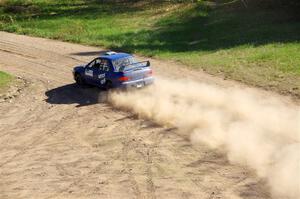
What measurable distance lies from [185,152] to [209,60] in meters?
13.6

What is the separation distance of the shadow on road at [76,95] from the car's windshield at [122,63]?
1.40m

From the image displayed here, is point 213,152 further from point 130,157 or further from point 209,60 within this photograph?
point 209,60

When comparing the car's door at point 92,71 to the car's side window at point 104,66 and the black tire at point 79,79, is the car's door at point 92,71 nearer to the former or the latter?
the car's side window at point 104,66

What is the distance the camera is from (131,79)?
20.2m

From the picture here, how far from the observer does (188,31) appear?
3678cm

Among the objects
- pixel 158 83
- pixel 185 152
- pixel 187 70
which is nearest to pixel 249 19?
pixel 187 70

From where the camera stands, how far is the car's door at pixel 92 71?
2177cm

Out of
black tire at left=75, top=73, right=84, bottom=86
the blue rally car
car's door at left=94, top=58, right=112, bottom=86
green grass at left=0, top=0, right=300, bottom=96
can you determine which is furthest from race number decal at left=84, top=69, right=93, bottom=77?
green grass at left=0, top=0, right=300, bottom=96

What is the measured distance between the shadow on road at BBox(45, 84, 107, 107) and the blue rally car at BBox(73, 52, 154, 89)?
19.2 inches

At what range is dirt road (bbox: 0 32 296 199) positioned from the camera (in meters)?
12.3

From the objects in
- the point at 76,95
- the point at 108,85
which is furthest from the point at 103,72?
the point at 76,95

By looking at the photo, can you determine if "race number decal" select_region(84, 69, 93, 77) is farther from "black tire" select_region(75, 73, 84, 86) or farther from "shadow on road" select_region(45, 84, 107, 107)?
"shadow on road" select_region(45, 84, 107, 107)

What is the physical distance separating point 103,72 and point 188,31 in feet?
55.1

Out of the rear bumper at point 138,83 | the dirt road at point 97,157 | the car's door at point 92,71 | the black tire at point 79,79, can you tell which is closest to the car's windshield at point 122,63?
the rear bumper at point 138,83
